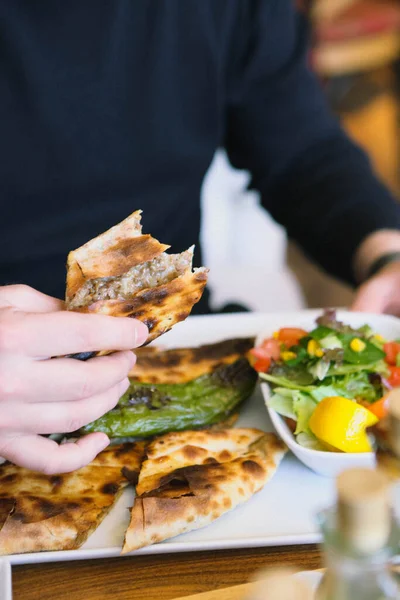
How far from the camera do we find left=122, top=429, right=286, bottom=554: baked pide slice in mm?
964

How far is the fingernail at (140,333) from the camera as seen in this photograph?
0.90 metres

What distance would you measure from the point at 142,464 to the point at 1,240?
710mm

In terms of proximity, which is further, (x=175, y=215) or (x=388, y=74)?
(x=388, y=74)

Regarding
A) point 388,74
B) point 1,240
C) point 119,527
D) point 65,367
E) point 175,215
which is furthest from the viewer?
point 388,74

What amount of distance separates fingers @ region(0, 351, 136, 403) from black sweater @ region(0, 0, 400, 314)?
0.73m

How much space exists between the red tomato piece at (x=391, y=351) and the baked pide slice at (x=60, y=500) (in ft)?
1.62

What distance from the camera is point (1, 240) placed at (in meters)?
1.57

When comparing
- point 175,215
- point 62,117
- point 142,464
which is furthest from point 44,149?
point 142,464

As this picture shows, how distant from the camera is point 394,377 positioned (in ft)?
4.06

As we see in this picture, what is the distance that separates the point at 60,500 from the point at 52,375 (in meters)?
0.25

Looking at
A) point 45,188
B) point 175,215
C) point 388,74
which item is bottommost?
point 388,74

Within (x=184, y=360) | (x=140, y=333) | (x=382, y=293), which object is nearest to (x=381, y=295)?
(x=382, y=293)

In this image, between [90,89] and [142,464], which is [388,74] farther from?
[142,464]

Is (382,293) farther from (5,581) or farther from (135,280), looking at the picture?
(5,581)
